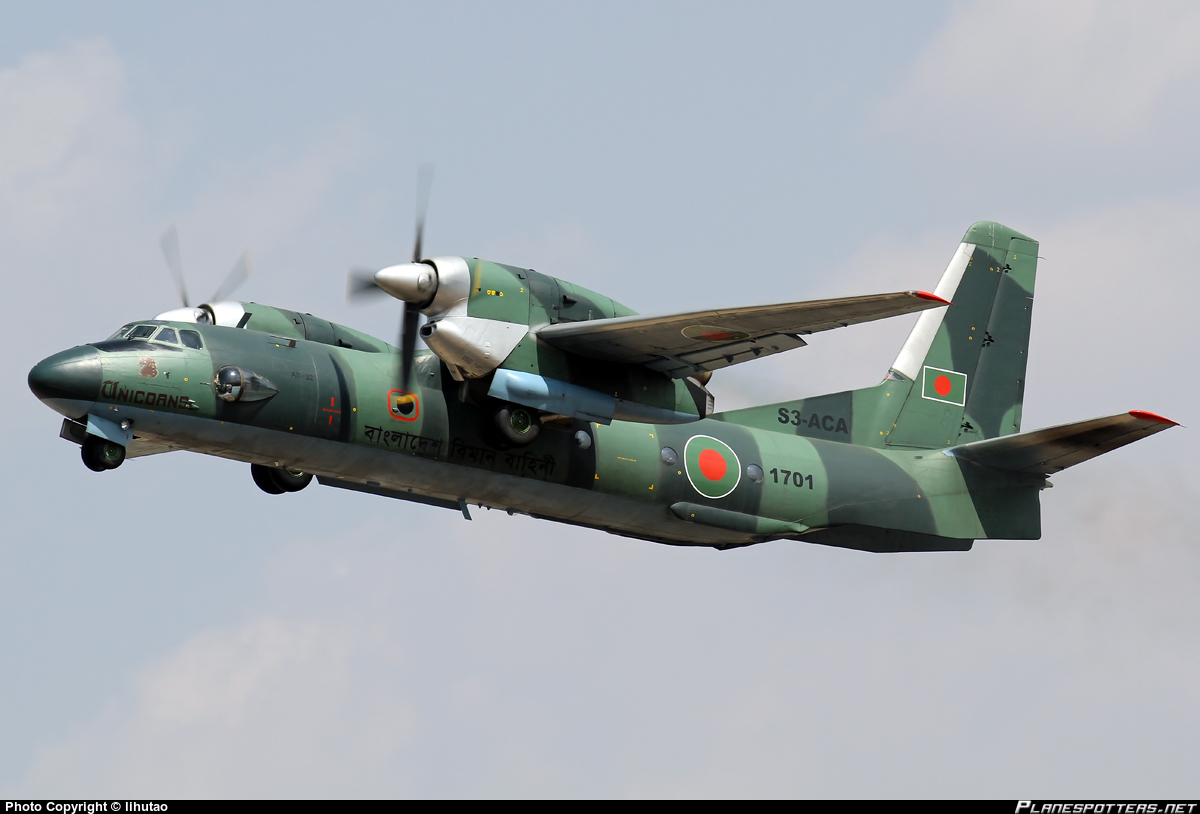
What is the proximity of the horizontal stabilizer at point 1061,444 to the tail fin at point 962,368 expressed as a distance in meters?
1.11

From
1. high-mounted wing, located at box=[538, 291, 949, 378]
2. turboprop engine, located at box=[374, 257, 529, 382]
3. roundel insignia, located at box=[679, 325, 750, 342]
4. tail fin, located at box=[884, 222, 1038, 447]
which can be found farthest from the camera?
tail fin, located at box=[884, 222, 1038, 447]

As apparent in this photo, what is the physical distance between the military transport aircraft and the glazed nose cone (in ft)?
0.09

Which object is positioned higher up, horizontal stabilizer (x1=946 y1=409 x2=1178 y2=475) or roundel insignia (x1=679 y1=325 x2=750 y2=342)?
roundel insignia (x1=679 y1=325 x2=750 y2=342)

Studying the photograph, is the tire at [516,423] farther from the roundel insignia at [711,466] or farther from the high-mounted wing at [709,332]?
the roundel insignia at [711,466]

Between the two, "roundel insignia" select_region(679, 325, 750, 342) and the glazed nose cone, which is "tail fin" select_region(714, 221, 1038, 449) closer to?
"roundel insignia" select_region(679, 325, 750, 342)

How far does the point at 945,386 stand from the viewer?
30719mm

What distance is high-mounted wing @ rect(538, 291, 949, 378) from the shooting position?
2166 cm

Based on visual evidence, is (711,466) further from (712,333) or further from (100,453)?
(100,453)

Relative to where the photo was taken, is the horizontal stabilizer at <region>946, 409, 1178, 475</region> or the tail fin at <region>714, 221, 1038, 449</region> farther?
the tail fin at <region>714, 221, 1038, 449</region>

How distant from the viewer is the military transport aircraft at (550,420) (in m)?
22.0

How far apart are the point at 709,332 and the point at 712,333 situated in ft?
0.16

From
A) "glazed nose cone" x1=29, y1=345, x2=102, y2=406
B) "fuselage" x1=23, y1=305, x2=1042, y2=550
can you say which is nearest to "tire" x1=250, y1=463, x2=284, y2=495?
"fuselage" x1=23, y1=305, x2=1042, y2=550
